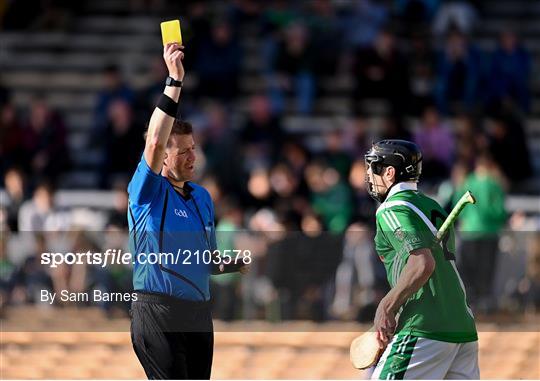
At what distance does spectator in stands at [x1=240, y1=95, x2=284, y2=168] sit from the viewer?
14.9m

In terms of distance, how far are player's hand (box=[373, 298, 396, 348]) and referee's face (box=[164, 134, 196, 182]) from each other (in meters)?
1.23

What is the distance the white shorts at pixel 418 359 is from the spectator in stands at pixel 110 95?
918 cm

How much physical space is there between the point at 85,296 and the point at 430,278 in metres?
2.88

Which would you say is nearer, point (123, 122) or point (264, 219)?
point (264, 219)

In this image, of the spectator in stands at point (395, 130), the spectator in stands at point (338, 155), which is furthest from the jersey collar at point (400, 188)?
the spectator in stands at point (395, 130)

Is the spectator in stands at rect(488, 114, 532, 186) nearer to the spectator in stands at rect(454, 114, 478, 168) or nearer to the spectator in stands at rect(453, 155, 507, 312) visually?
the spectator in stands at rect(454, 114, 478, 168)

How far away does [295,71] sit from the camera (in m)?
16.3

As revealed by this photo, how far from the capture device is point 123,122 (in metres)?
15.2

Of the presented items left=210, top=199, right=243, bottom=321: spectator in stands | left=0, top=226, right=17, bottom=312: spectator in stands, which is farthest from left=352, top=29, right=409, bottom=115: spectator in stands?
left=0, top=226, right=17, bottom=312: spectator in stands

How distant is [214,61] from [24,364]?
630cm

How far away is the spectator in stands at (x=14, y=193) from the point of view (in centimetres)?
1371

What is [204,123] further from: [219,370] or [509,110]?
[219,370]

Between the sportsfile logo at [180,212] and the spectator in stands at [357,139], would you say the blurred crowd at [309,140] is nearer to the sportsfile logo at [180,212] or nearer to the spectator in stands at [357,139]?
the spectator in stands at [357,139]

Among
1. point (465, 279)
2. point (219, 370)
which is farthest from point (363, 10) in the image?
point (219, 370)
